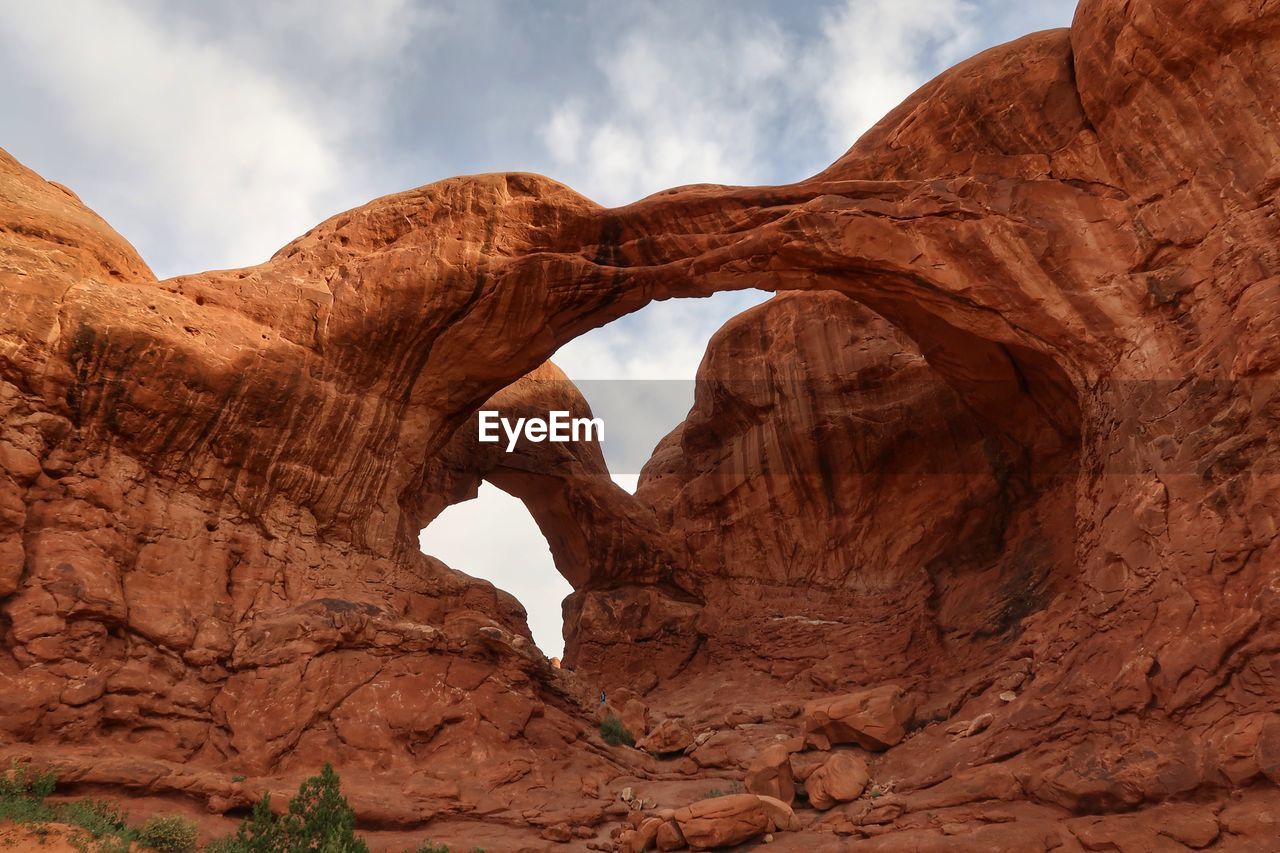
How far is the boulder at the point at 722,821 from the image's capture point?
1245 centimetres

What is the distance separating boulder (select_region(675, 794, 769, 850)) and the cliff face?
4.57 feet

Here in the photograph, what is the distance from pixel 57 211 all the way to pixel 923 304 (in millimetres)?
16788

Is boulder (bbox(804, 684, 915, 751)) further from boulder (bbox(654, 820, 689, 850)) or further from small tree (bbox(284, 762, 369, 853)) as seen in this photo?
small tree (bbox(284, 762, 369, 853))

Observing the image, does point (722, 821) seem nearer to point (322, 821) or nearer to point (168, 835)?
point (322, 821)

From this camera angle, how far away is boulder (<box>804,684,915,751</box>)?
16.4m

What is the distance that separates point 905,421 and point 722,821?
46.8ft

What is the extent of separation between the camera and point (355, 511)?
1758cm

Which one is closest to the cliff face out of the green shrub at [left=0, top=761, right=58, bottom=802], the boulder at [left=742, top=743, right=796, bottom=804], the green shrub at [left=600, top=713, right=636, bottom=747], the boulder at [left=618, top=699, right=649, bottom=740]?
the green shrub at [left=0, top=761, right=58, bottom=802]

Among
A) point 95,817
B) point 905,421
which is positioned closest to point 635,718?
point 905,421

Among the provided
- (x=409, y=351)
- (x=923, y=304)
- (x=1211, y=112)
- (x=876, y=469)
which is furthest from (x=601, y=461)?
(x=1211, y=112)

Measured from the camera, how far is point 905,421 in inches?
933

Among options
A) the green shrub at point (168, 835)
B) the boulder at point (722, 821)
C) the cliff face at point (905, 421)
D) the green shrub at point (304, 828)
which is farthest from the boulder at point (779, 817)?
the green shrub at point (168, 835)

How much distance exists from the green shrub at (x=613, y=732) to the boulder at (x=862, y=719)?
13.2 ft

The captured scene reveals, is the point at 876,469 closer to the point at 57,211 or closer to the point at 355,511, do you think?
the point at 355,511
